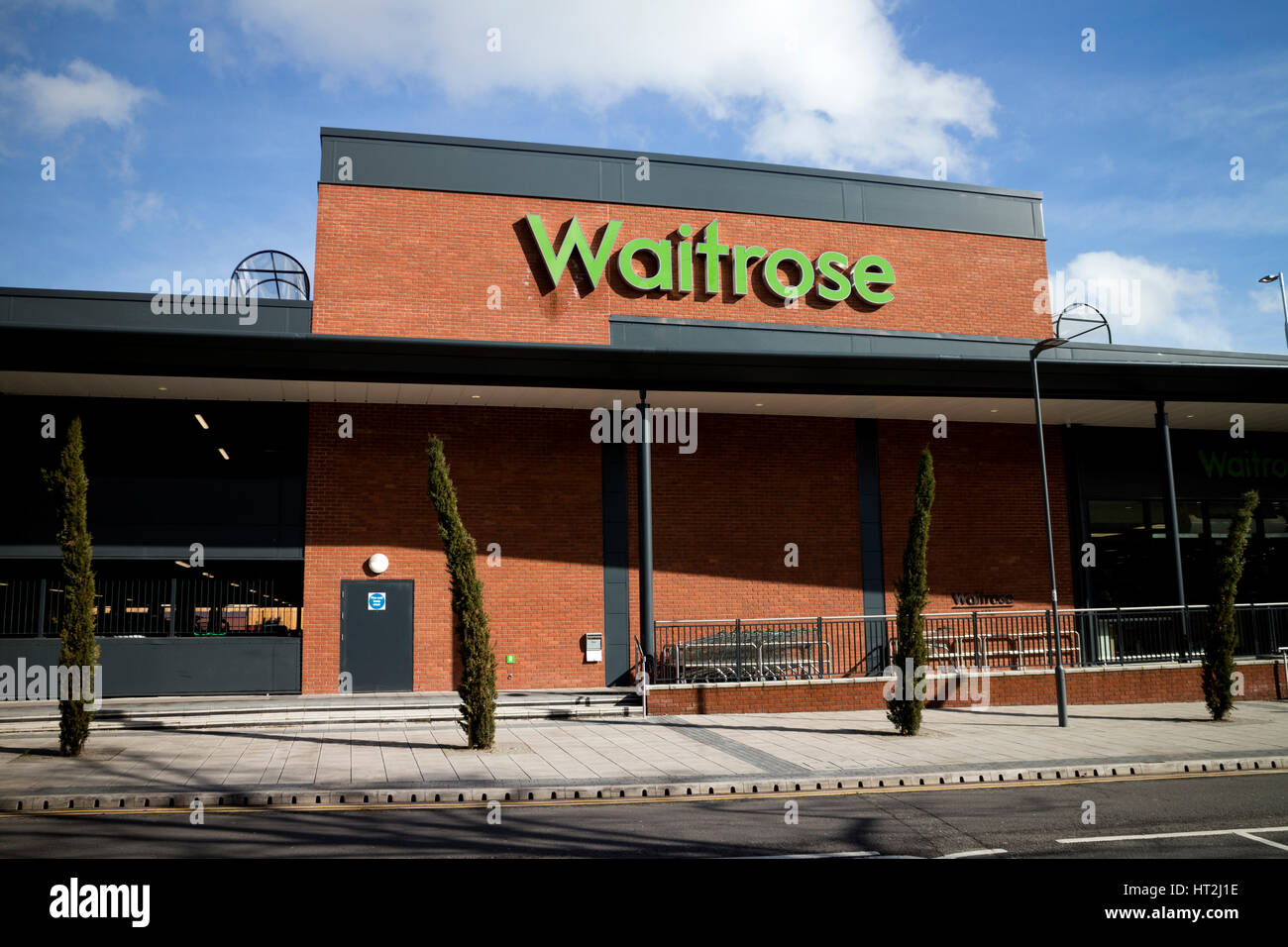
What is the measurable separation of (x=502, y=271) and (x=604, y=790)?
12.4m

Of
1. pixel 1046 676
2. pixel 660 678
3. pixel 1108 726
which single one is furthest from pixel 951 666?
pixel 660 678

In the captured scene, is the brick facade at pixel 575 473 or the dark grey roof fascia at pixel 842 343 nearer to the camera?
the brick facade at pixel 575 473

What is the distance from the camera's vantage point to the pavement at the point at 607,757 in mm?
10625

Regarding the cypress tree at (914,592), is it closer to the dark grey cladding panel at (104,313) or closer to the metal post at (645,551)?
the metal post at (645,551)

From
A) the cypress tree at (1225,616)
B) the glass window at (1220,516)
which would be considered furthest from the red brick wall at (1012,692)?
Result: the glass window at (1220,516)

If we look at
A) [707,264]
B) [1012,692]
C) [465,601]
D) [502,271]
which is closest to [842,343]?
[707,264]

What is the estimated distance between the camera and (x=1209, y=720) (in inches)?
650

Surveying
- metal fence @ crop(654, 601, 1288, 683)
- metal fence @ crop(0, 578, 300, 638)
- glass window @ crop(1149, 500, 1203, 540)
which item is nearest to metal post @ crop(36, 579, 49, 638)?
metal fence @ crop(0, 578, 300, 638)

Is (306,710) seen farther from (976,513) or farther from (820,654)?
(976,513)

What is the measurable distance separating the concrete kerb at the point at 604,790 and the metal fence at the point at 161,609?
8.69 meters

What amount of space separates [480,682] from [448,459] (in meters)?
7.11

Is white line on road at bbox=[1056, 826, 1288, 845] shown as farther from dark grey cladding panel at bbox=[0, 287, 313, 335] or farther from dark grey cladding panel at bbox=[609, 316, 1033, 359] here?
dark grey cladding panel at bbox=[0, 287, 313, 335]

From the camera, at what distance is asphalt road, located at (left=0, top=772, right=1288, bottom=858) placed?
8000 mm
